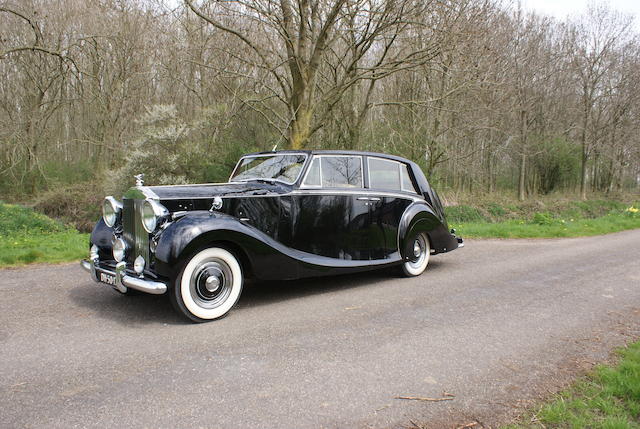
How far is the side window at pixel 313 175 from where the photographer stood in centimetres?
516

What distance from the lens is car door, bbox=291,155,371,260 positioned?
16.4 ft

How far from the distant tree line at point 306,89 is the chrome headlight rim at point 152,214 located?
356 centimetres

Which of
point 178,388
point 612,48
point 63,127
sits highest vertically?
point 612,48

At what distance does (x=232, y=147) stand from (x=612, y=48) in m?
22.0

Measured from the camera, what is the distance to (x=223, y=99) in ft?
52.0

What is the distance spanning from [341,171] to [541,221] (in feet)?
34.1

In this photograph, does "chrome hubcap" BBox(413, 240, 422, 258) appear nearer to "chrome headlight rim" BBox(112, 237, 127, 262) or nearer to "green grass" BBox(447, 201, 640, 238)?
"chrome headlight rim" BBox(112, 237, 127, 262)

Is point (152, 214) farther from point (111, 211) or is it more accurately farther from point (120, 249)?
point (111, 211)

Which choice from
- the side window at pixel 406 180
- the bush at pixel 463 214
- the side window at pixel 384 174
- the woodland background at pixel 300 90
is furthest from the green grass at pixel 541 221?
the side window at pixel 384 174

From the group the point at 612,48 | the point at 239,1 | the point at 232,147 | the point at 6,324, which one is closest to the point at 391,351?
the point at 6,324

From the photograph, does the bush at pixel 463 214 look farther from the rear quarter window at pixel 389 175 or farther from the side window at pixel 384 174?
the side window at pixel 384 174

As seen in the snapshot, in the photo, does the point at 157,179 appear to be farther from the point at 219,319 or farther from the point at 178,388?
the point at 178,388

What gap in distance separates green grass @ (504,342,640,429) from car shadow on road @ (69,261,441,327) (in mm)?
2922

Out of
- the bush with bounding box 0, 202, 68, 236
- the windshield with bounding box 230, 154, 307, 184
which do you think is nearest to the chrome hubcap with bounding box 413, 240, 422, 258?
the windshield with bounding box 230, 154, 307, 184
